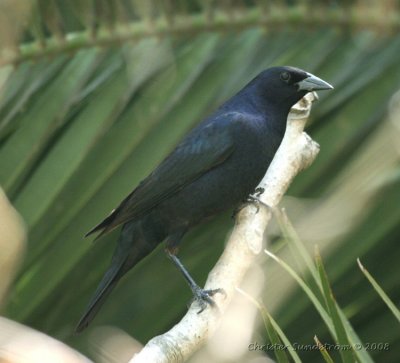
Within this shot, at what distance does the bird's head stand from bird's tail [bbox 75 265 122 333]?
101cm

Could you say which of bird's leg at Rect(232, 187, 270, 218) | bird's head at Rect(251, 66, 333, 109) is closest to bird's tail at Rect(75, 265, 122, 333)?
bird's leg at Rect(232, 187, 270, 218)

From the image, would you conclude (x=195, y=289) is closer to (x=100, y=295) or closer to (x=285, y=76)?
(x=100, y=295)

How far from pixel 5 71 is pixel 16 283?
0.79m

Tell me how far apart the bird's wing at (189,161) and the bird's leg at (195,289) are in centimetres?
22

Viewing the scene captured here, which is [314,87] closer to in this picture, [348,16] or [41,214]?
[348,16]

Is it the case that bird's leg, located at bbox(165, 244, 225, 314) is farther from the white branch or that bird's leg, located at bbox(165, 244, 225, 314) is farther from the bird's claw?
the bird's claw

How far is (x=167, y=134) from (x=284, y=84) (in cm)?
64

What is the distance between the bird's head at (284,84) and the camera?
10.7 ft

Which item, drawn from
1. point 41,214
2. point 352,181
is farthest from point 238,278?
point 41,214

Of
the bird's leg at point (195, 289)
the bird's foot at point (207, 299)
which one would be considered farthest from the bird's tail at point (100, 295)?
the bird's foot at point (207, 299)

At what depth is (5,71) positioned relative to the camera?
2943mm

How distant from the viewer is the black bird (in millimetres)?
3275

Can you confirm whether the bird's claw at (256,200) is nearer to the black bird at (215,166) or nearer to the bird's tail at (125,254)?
the black bird at (215,166)

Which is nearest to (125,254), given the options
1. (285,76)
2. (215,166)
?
(215,166)
